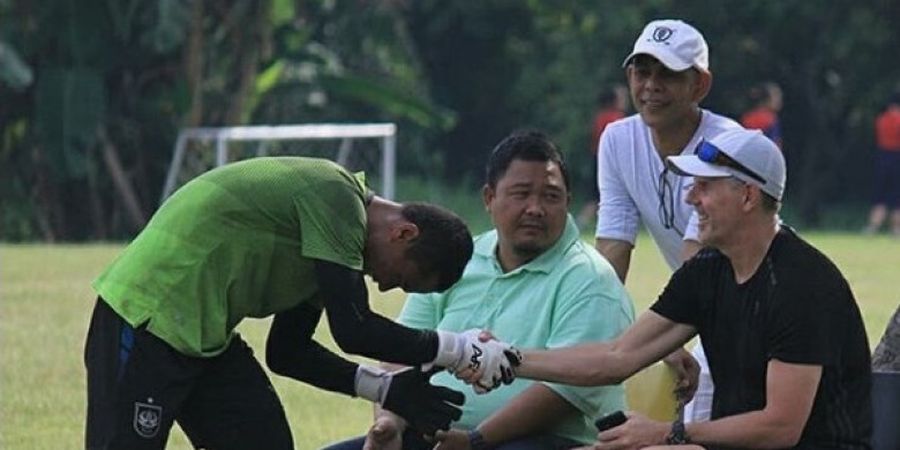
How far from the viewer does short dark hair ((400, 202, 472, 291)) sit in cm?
600

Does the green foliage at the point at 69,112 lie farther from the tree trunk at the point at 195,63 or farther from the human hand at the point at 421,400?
the human hand at the point at 421,400

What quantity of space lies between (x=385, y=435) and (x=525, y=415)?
0.42 metres

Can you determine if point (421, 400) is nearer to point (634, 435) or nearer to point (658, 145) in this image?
point (634, 435)

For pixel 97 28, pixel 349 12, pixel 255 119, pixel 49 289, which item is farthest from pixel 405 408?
pixel 349 12

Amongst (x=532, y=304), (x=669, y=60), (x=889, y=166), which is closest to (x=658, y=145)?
(x=669, y=60)

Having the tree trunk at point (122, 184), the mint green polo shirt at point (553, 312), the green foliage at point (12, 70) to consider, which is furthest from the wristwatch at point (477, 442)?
the tree trunk at point (122, 184)

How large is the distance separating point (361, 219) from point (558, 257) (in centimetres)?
106

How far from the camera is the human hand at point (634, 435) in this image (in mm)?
5973

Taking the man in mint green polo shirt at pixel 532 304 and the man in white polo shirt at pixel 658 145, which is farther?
the man in white polo shirt at pixel 658 145

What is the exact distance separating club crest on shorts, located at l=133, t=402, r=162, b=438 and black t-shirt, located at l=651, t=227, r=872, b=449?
1.54 m

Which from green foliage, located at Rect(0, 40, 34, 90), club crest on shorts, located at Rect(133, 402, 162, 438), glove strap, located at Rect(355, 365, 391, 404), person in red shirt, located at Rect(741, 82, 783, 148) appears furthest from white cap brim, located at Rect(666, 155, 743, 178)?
person in red shirt, located at Rect(741, 82, 783, 148)

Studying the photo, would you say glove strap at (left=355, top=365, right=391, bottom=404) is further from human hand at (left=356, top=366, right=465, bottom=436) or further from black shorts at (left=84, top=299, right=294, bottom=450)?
black shorts at (left=84, top=299, right=294, bottom=450)

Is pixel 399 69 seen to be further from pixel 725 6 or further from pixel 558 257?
pixel 558 257

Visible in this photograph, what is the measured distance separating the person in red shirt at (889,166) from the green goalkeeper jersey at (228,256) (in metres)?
22.0
